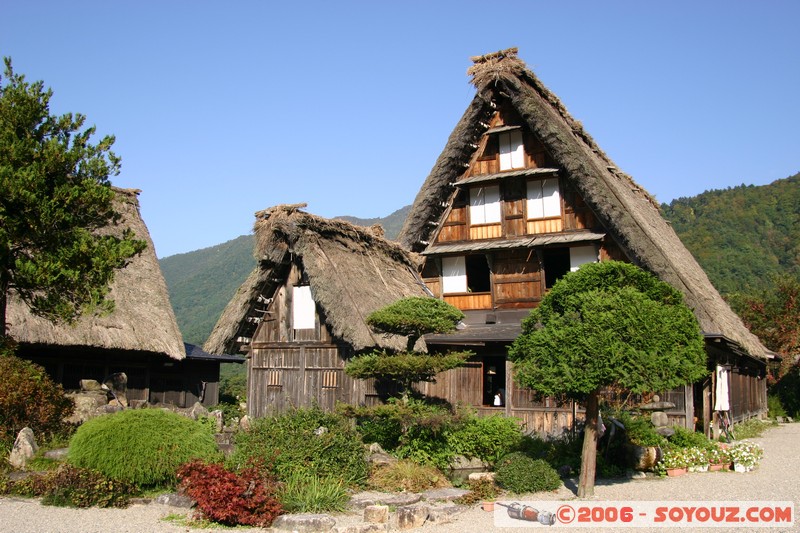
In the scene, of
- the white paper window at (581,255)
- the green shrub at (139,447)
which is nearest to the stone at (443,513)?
the green shrub at (139,447)

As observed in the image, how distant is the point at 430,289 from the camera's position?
2156cm

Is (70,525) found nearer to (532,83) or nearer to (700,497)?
(700,497)

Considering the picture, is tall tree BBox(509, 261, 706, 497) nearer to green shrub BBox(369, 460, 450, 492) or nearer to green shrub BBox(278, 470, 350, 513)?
green shrub BBox(369, 460, 450, 492)

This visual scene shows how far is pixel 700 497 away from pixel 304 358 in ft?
33.8

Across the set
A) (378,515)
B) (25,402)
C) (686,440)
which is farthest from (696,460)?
(25,402)

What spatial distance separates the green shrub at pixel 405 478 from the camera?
12.3 metres

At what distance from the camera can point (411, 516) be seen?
995 cm

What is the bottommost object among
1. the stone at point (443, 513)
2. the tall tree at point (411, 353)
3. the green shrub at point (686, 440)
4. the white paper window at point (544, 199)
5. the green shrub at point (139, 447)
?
the stone at point (443, 513)

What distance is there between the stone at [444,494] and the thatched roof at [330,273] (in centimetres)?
495

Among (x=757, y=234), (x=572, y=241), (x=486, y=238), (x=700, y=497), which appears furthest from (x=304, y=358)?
(x=757, y=234)

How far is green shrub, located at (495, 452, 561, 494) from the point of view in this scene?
480 inches

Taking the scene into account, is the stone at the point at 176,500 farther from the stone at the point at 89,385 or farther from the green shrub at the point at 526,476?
the stone at the point at 89,385

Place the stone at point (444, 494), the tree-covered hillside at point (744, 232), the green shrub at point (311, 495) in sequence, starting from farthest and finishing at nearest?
1. the tree-covered hillside at point (744, 232)
2. the stone at point (444, 494)
3. the green shrub at point (311, 495)

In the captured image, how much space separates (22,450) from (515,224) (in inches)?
506
